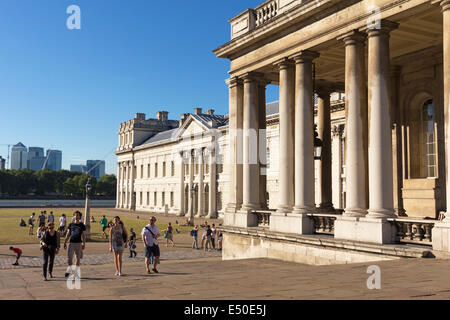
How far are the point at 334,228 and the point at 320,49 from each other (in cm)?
663

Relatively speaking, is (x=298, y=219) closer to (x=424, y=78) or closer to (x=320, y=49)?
(x=320, y=49)

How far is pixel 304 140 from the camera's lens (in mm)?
17344

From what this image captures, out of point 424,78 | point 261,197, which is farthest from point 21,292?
point 424,78

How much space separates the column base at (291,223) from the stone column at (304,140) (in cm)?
27

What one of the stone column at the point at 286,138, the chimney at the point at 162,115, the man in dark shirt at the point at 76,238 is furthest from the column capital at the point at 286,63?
the chimney at the point at 162,115

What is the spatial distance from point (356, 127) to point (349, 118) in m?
0.40

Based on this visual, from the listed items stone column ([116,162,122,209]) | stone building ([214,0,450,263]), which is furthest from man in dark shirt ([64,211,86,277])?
stone column ([116,162,122,209])

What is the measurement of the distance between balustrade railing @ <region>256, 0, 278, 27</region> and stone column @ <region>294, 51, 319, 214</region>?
3.28 metres

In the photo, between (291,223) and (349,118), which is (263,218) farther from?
(349,118)

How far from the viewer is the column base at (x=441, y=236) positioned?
1156cm

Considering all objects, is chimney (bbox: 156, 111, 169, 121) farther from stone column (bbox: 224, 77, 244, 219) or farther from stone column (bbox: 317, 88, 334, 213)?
stone column (bbox: 317, 88, 334, 213)

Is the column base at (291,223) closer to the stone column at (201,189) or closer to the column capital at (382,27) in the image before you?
the column capital at (382,27)

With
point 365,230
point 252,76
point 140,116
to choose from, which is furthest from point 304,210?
point 140,116

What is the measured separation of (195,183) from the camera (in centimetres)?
7231
